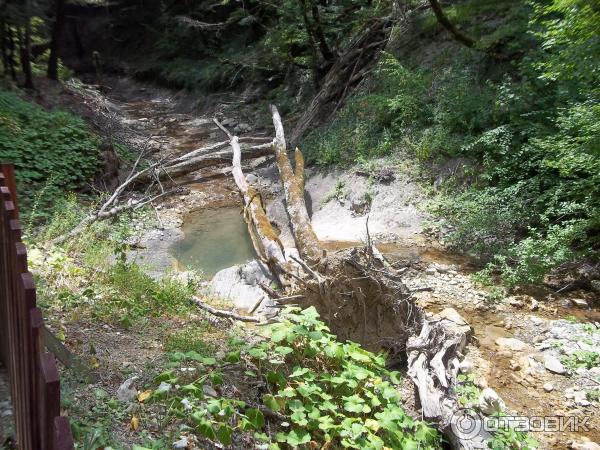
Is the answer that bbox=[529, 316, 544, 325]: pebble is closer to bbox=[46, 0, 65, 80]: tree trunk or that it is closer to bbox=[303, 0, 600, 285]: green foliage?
bbox=[303, 0, 600, 285]: green foliage

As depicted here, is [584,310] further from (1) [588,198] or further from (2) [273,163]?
(2) [273,163]

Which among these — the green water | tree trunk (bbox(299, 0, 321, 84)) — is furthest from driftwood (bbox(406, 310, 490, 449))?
tree trunk (bbox(299, 0, 321, 84))

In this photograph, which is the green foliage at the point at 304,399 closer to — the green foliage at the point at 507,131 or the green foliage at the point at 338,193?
the green foliage at the point at 507,131

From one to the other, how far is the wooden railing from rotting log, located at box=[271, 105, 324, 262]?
4282mm

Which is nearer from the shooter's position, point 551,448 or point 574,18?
point 551,448

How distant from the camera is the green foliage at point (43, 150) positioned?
8414 millimetres

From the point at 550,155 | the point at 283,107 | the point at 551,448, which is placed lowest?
the point at 551,448

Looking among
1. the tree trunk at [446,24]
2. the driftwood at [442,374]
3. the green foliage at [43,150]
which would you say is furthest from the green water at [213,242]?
the tree trunk at [446,24]

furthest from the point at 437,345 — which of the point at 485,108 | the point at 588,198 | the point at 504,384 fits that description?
the point at 485,108

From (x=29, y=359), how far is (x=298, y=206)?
23.0 ft

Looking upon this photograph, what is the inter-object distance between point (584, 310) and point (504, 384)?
1939 mm

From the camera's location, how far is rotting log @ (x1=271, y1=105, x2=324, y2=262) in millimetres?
7164

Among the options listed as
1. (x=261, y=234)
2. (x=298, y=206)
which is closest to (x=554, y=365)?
(x=261, y=234)

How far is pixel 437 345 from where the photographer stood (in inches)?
184
